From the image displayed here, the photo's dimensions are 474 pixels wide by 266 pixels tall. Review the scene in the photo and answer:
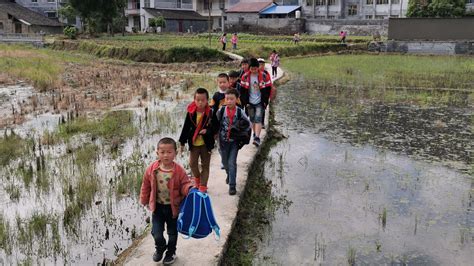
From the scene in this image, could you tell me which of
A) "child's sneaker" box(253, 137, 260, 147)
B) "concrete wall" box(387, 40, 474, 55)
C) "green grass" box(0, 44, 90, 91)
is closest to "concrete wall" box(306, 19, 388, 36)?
"concrete wall" box(387, 40, 474, 55)

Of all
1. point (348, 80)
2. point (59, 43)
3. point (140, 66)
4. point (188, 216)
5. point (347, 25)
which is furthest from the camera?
point (347, 25)

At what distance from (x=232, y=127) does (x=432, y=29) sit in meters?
30.7

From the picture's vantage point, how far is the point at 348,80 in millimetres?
17875

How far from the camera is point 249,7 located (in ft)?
171

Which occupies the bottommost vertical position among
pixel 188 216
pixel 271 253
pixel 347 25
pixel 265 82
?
pixel 271 253

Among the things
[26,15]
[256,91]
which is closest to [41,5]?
[26,15]

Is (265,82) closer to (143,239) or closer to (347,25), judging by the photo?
(143,239)

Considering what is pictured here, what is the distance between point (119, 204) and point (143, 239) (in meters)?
1.38

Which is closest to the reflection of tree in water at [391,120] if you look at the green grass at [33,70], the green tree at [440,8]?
the green grass at [33,70]

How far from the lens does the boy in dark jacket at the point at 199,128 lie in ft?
16.8

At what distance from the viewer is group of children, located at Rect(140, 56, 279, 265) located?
3.90 meters

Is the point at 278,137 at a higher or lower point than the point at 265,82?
lower

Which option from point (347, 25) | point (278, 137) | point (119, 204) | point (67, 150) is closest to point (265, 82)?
point (278, 137)

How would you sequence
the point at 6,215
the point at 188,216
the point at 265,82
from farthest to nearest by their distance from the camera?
the point at 265,82 < the point at 6,215 < the point at 188,216
